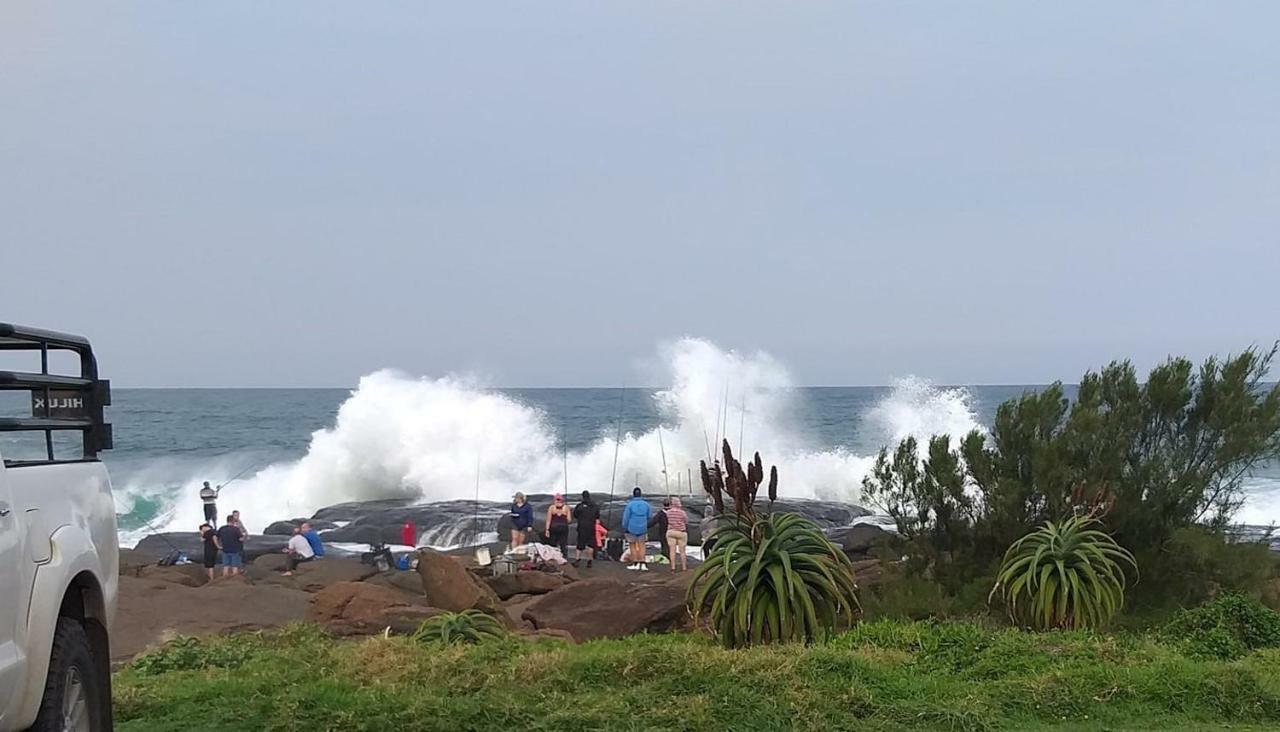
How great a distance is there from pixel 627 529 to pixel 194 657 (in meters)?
14.7

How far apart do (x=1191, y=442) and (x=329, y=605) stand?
30.1 feet

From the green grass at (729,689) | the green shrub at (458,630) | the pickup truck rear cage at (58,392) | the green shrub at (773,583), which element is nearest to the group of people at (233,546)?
the green shrub at (458,630)

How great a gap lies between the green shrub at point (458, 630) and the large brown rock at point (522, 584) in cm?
834

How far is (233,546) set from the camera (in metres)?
23.1

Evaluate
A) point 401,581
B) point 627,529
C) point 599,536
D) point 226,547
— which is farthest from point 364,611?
point 599,536

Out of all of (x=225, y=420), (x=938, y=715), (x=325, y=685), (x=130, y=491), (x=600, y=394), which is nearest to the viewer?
(x=938, y=715)

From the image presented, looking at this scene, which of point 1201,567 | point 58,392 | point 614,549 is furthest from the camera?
point 614,549

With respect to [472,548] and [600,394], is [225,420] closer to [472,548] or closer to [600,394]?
[600,394]

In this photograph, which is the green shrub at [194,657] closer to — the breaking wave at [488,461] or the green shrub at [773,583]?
the green shrub at [773,583]

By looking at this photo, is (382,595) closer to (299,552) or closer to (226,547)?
(226,547)

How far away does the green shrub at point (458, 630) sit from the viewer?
9023 millimetres

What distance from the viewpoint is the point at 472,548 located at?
26.3 m

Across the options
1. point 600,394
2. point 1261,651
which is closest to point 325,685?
point 1261,651

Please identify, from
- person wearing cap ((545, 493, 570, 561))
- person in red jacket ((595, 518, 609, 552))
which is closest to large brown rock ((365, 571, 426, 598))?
person wearing cap ((545, 493, 570, 561))
